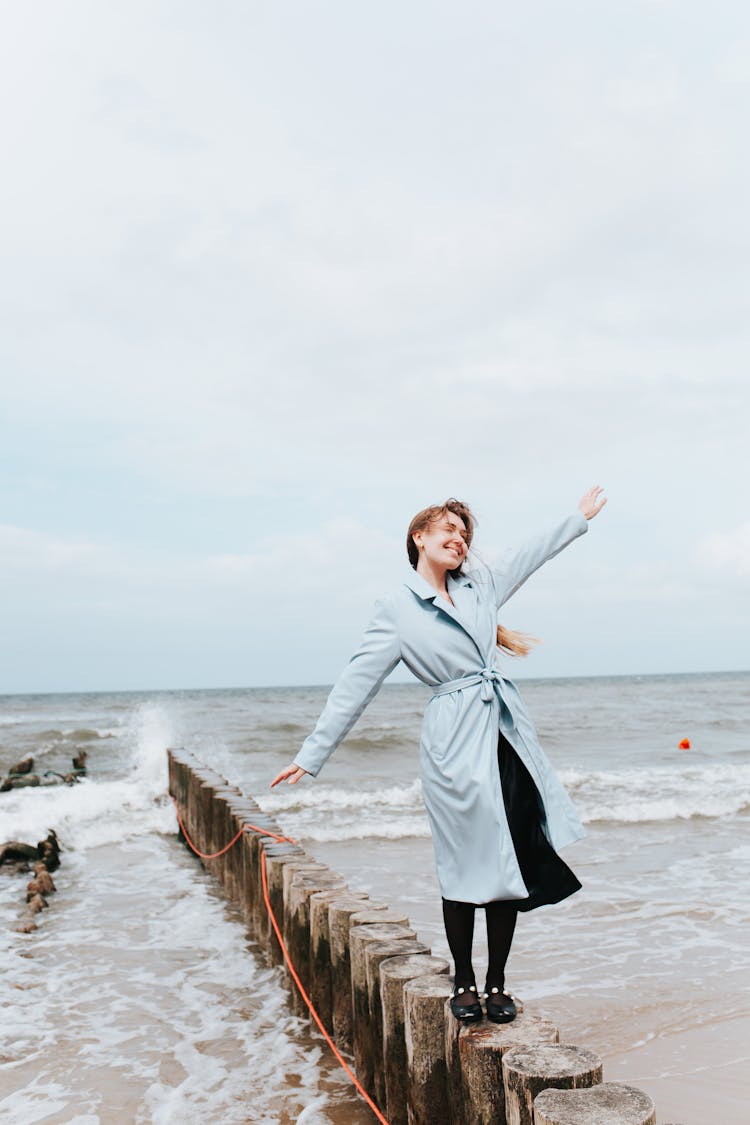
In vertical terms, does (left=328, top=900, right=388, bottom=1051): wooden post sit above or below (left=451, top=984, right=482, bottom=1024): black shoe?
below

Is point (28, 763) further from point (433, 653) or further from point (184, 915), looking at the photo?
point (433, 653)

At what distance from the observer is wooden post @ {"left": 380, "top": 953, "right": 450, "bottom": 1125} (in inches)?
131

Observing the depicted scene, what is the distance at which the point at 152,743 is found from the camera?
74.8 ft

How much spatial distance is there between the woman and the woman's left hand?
0.39 metres

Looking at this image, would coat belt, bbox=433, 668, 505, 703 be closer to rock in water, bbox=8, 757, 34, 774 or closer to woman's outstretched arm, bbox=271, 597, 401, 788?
woman's outstretched arm, bbox=271, 597, 401, 788

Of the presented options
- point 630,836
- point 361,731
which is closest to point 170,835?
point 630,836

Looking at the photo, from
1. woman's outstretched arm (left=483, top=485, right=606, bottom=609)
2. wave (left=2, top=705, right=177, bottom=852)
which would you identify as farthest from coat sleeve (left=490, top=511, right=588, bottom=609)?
wave (left=2, top=705, right=177, bottom=852)

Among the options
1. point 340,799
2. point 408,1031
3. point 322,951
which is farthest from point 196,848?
point 408,1031

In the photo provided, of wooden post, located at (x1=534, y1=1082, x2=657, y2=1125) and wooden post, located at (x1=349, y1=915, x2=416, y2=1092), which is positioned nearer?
wooden post, located at (x1=534, y1=1082, x2=657, y2=1125)

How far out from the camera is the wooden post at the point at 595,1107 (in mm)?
2240

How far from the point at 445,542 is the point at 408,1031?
1741 millimetres

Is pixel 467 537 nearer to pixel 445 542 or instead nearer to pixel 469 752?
pixel 445 542

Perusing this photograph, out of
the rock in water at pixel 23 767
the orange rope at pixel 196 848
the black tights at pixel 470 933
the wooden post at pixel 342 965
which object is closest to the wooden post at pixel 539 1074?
the black tights at pixel 470 933

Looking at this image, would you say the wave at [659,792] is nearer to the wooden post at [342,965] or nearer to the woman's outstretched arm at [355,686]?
the wooden post at [342,965]
